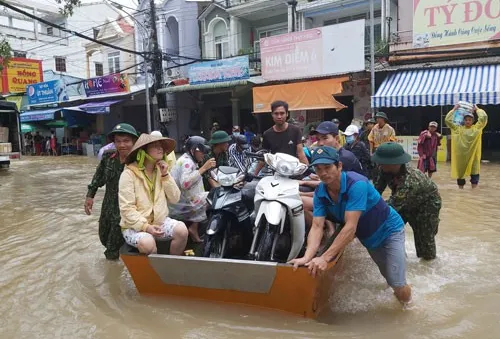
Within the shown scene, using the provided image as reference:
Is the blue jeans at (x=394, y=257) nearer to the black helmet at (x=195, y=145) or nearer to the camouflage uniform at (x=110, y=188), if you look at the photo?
the black helmet at (x=195, y=145)

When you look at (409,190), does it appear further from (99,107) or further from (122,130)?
(99,107)

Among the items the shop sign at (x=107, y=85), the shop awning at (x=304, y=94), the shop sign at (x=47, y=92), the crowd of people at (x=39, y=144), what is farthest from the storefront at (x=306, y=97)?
the crowd of people at (x=39, y=144)

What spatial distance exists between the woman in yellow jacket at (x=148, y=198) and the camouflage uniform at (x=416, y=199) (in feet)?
6.43

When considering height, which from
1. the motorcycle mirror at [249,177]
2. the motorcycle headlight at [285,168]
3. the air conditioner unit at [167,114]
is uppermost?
the air conditioner unit at [167,114]

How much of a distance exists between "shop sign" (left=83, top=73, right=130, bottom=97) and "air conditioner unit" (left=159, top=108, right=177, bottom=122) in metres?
2.45

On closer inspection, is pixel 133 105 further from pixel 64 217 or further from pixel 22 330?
pixel 22 330

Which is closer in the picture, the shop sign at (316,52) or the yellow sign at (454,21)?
the yellow sign at (454,21)

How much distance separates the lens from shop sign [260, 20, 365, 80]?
14.0 metres

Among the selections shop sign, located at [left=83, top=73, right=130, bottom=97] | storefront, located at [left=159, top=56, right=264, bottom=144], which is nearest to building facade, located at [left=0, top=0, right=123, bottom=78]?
shop sign, located at [left=83, top=73, right=130, bottom=97]

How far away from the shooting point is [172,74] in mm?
21922

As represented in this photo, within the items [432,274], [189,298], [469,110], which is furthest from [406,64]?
[189,298]

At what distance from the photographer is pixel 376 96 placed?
44.4 ft

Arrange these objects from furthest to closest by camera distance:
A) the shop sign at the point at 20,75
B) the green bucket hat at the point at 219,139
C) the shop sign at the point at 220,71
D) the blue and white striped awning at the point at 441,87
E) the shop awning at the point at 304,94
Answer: the shop sign at the point at 20,75, the shop sign at the point at 220,71, the shop awning at the point at 304,94, the blue and white striped awning at the point at 441,87, the green bucket hat at the point at 219,139

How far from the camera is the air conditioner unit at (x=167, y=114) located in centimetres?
2064
